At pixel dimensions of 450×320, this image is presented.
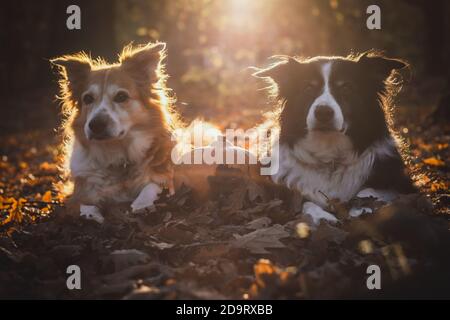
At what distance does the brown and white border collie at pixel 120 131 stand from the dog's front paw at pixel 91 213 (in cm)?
4

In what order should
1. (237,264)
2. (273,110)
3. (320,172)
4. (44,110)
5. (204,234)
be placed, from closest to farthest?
(237,264)
(204,234)
(320,172)
(273,110)
(44,110)

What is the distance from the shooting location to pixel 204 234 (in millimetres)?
5102

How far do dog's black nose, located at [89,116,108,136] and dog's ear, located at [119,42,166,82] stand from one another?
0.73 meters

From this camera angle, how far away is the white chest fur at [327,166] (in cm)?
564

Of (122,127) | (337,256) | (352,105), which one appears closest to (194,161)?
(122,127)

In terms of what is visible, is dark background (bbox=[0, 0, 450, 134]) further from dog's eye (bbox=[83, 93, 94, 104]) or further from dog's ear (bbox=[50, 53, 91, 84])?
dog's eye (bbox=[83, 93, 94, 104])

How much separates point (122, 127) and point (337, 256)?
2.70 metres

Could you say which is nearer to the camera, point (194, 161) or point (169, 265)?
point (169, 265)

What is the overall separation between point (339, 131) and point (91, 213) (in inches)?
100

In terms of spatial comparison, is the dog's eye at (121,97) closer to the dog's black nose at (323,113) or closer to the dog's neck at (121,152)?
the dog's neck at (121,152)

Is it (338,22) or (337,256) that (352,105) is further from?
(338,22)

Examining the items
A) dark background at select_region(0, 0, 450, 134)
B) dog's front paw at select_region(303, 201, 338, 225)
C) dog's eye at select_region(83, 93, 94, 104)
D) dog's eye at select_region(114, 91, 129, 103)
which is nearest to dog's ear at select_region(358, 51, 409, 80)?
dog's front paw at select_region(303, 201, 338, 225)

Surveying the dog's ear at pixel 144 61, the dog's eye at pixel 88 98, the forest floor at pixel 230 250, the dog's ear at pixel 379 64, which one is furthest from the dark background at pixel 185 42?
the forest floor at pixel 230 250

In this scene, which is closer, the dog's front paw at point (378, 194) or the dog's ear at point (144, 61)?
the dog's front paw at point (378, 194)
